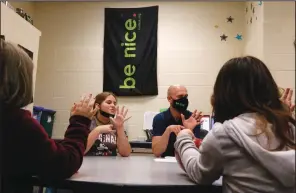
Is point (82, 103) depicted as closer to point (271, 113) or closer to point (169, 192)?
point (169, 192)

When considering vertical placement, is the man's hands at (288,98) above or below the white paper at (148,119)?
above

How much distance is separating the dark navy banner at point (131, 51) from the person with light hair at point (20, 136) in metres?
2.43

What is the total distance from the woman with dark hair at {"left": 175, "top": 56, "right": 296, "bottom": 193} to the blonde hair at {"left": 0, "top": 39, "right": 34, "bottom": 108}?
1.67ft

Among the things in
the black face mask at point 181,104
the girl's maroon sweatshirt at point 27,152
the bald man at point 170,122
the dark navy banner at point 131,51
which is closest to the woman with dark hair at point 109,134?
the bald man at point 170,122

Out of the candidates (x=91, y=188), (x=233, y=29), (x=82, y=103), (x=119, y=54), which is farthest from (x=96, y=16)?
(x=91, y=188)

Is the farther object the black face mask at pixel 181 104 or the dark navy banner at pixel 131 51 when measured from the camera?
the dark navy banner at pixel 131 51

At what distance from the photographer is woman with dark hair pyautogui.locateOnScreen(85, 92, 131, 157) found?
1.80 metres

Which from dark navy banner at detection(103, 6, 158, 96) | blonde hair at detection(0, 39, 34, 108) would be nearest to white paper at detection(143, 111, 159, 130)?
dark navy banner at detection(103, 6, 158, 96)

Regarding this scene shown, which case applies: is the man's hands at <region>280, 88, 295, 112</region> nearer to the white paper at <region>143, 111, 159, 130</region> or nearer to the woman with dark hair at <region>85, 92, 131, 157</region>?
the woman with dark hair at <region>85, 92, 131, 157</region>

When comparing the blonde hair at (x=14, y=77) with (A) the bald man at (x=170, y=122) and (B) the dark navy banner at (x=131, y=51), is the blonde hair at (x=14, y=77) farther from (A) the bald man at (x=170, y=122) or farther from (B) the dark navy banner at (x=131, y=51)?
(B) the dark navy banner at (x=131, y=51)

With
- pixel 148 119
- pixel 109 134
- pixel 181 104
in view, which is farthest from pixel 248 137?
pixel 148 119

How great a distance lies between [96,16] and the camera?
3.37 m

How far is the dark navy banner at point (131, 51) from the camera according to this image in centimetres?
326

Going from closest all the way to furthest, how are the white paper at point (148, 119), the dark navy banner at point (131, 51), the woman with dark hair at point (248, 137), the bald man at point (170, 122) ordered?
the woman with dark hair at point (248, 137)
the bald man at point (170, 122)
the white paper at point (148, 119)
the dark navy banner at point (131, 51)
